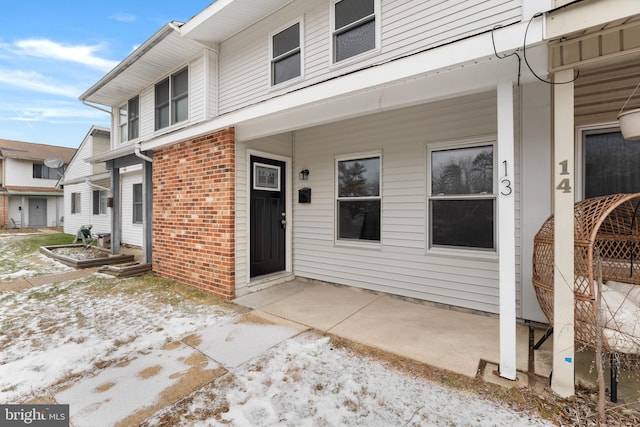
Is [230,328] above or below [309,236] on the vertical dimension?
below

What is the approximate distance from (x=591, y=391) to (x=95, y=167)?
17.1 metres

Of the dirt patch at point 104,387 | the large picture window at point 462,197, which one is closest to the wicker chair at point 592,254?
the large picture window at point 462,197

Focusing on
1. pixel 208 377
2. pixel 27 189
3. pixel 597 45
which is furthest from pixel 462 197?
pixel 27 189

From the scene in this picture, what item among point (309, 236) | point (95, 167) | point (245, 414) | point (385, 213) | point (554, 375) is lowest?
point (245, 414)

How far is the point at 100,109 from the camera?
9.02m

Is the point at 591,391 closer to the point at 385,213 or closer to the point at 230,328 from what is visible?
the point at 385,213

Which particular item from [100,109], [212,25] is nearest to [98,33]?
[100,109]

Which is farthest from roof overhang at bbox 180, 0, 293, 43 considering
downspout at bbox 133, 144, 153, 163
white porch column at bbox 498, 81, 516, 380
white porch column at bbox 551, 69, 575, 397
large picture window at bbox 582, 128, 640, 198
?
large picture window at bbox 582, 128, 640, 198

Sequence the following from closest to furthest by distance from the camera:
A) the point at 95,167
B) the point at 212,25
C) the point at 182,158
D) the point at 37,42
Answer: the point at 212,25
the point at 182,158
the point at 95,167
the point at 37,42

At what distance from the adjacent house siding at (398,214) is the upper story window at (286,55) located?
108cm

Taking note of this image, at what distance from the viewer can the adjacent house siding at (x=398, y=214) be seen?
13.0ft

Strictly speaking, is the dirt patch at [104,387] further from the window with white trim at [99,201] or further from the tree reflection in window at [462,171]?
the window with white trim at [99,201]

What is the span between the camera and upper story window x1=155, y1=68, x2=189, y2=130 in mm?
6438

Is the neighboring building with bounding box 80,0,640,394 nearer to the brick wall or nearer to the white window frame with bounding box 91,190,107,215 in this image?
the brick wall
